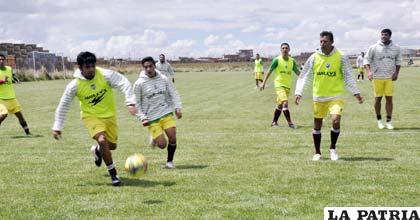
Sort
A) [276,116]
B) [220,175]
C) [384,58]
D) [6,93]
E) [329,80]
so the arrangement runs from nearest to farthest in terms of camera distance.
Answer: [220,175] → [329,80] → [384,58] → [6,93] → [276,116]

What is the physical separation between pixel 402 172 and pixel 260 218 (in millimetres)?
3539

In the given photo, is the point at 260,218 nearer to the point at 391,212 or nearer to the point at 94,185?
the point at 391,212

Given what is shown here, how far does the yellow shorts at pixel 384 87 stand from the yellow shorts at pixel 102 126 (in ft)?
26.9

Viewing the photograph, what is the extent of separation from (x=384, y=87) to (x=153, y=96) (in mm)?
7265

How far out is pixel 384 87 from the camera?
49.6ft

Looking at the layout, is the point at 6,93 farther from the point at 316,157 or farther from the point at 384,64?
the point at 384,64

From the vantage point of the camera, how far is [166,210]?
24.2ft

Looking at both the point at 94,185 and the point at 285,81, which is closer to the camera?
the point at 94,185

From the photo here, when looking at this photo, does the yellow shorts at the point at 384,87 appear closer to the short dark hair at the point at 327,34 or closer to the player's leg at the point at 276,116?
the player's leg at the point at 276,116

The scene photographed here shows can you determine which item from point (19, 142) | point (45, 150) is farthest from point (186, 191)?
point (19, 142)

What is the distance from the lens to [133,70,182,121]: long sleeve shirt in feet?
33.8

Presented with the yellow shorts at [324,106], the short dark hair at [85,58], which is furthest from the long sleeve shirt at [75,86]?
the yellow shorts at [324,106]

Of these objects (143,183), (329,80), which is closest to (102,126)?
(143,183)

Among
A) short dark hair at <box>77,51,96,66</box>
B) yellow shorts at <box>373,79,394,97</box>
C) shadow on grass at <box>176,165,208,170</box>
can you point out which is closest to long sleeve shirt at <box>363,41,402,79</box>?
yellow shorts at <box>373,79,394,97</box>
